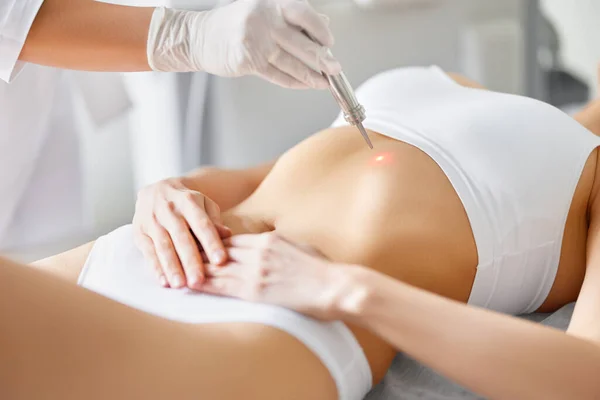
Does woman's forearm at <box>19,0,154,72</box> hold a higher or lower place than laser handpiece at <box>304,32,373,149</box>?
higher

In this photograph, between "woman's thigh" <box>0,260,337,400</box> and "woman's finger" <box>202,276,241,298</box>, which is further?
"woman's finger" <box>202,276,241,298</box>

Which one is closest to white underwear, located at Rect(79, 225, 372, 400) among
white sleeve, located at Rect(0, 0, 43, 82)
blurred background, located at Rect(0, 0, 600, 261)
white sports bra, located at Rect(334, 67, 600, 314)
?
white sports bra, located at Rect(334, 67, 600, 314)

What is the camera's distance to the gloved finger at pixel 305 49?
3.41ft

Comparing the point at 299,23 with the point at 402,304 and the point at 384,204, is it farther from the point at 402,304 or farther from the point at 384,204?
the point at 402,304

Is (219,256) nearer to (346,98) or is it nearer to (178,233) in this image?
(178,233)

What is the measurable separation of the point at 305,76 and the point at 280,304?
37cm

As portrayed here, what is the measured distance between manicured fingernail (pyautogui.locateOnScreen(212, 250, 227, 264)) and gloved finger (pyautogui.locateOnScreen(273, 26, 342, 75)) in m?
0.31

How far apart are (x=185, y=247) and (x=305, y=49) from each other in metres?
0.34

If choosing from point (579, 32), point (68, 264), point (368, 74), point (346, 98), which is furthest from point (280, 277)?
point (579, 32)

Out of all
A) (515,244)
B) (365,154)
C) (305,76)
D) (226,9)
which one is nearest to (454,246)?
(515,244)

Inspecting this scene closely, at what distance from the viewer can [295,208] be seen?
3.78 ft

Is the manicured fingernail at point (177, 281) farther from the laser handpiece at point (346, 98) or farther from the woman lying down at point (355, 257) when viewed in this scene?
the laser handpiece at point (346, 98)

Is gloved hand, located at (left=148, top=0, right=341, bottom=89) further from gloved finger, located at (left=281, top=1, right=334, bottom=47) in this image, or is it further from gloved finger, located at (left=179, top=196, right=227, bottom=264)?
gloved finger, located at (left=179, top=196, right=227, bottom=264)

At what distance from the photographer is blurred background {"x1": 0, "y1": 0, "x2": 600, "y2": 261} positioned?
2379 millimetres
